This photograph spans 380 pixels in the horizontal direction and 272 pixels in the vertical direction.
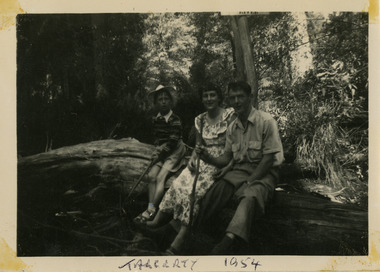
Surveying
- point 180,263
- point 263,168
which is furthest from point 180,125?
point 180,263

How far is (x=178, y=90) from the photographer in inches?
175

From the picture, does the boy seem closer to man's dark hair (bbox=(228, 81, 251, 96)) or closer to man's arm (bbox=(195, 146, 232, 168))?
man's arm (bbox=(195, 146, 232, 168))

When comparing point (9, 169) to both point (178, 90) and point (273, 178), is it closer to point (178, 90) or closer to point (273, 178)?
point (178, 90)

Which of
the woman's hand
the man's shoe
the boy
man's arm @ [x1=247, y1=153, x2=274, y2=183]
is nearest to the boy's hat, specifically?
the boy

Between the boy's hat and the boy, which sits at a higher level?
the boy's hat

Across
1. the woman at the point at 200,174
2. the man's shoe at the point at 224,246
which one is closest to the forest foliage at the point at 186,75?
the woman at the point at 200,174

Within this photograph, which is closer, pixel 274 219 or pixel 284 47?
pixel 274 219

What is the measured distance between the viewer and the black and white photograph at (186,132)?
14.1 feet

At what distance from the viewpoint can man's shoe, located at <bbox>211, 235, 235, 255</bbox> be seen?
420 centimetres

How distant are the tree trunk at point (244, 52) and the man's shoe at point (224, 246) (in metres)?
1.56

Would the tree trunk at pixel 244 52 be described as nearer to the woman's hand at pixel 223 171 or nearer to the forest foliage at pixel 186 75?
the forest foliage at pixel 186 75

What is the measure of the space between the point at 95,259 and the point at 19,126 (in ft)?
5.73

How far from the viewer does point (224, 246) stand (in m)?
4.21

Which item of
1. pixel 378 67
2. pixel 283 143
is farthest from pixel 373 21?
pixel 283 143
